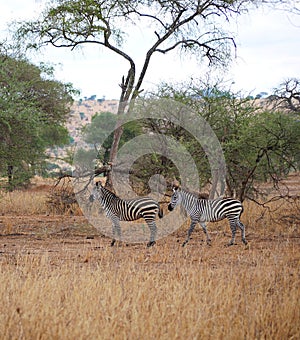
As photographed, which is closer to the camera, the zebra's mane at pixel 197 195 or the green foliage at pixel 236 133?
the zebra's mane at pixel 197 195

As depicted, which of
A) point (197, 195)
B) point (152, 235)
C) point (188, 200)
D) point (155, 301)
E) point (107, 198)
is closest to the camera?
point (155, 301)

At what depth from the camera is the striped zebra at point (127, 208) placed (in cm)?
1277

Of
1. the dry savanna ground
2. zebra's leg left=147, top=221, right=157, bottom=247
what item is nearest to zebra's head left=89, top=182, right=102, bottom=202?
zebra's leg left=147, top=221, right=157, bottom=247

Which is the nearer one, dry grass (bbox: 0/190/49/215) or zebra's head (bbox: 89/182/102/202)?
zebra's head (bbox: 89/182/102/202)

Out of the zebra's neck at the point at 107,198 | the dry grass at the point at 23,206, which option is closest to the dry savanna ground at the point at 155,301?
the zebra's neck at the point at 107,198

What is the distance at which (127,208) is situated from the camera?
42.8 ft

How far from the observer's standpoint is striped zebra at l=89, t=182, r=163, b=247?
1277 cm

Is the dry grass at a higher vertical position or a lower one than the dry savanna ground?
higher

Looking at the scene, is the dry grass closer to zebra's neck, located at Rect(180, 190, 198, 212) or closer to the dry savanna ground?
zebra's neck, located at Rect(180, 190, 198, 212)

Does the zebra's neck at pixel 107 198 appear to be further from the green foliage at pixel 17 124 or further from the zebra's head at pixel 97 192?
the green foliage at pixel 17 124

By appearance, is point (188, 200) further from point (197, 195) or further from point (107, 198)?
point (107, 198)

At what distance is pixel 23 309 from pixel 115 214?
7.23 metres

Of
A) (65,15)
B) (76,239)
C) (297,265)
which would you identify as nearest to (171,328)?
(297,265)

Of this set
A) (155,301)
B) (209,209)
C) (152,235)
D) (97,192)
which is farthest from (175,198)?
(155,301)
